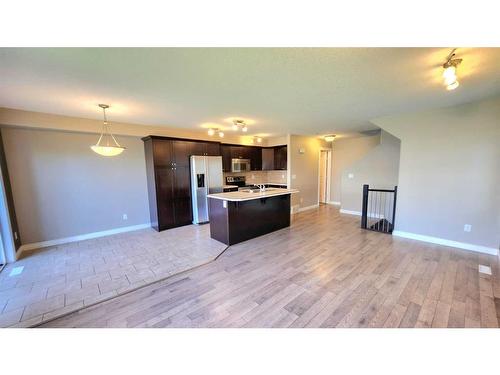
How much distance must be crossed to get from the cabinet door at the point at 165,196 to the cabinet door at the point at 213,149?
113 cm

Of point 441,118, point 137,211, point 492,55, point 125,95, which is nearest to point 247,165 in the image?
point 137,211

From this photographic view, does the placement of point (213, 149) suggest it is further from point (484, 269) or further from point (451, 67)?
point (484, 269)

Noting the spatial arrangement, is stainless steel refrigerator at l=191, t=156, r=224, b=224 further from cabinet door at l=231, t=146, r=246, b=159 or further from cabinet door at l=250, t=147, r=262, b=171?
cabinet door at l=250, t=147, r=262, b=171

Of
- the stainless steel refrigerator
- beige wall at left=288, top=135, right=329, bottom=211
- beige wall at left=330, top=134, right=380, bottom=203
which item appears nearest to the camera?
the stainless steel refrigerator

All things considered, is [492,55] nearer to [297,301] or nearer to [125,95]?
[297,301]

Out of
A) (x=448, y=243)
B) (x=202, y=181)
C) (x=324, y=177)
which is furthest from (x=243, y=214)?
(x=324, y=177)

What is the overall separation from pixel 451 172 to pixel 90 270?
593 cm

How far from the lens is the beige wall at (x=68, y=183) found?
10.9ft

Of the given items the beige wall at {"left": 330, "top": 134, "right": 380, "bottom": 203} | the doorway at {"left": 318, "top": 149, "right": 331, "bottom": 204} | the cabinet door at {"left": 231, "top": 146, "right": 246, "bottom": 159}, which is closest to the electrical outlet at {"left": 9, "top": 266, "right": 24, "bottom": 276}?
the cabinet door at {"left": 231, "top": 146, "right": 246, "bottom": 159}

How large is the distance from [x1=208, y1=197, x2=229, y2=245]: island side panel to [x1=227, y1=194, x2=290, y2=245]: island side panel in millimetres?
90

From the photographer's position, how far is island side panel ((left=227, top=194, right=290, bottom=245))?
352 centimetres

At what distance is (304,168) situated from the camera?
20.3ft

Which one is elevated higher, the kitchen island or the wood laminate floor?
the kitchen island
